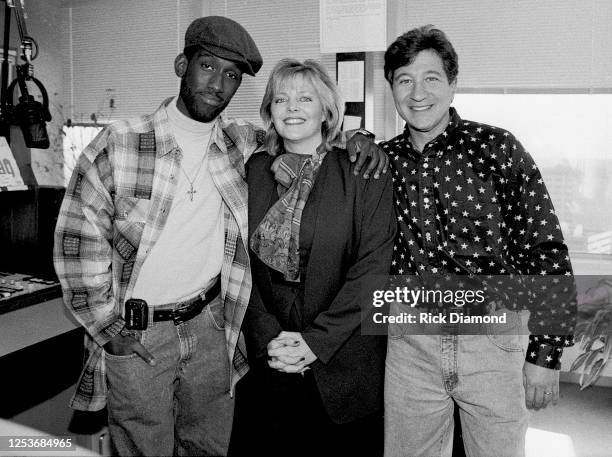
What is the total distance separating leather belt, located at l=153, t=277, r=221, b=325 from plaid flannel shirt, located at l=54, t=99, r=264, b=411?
112 mm

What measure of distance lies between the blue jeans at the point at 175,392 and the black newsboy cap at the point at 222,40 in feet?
2.54

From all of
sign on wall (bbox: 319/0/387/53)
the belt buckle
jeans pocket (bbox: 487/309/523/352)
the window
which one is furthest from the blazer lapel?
the window

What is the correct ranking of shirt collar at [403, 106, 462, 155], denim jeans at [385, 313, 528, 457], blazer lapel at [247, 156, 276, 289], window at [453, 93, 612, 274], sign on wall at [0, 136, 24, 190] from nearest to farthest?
denim jeans at [385, 313, 528, 457], shirt collar at [403, 106, 462, 155], blazer lapel at [247, 156, 276, 289], sign on wall at [0, 136, 24, 190], window at [453, 93, 612, 274]

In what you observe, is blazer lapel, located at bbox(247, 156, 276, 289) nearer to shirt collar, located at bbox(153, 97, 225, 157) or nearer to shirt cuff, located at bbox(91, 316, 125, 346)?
shirt collar, located at bbox(153, 97, 225, 157)

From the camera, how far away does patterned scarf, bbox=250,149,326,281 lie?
165cm

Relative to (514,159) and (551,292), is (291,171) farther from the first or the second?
(551,292)

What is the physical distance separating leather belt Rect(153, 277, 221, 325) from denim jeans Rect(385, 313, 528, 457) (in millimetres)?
601

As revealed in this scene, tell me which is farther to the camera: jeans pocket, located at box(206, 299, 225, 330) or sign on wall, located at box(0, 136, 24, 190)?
sign on wall, located at box(0, 136, 24, 190)

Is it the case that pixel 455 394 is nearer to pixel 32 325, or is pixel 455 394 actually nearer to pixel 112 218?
pixel 112 218

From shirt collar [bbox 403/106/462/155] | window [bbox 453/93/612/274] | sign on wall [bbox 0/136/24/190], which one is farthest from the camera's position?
window [bbox 453/93/612/274]

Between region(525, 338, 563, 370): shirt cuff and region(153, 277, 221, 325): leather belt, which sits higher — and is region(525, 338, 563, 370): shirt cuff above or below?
below

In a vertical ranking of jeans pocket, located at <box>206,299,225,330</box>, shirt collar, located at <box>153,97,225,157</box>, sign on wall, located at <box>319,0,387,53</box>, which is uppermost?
sign on wall, located at <box>319,0,387,53</box>

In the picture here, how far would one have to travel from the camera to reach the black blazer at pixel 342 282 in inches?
64.6

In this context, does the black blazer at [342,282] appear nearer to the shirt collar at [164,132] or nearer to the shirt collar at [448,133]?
the shirt collar at [448,133]
